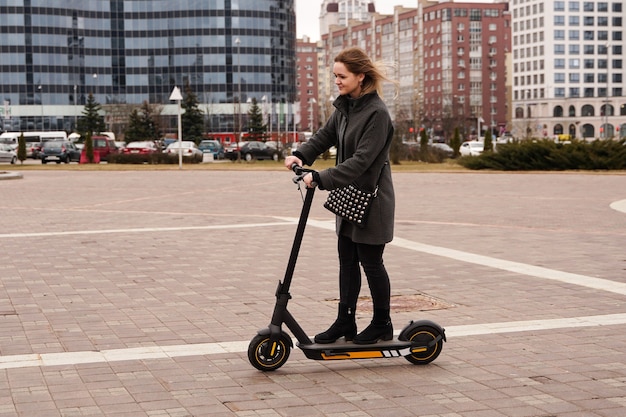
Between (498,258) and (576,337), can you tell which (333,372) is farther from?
(498,258)

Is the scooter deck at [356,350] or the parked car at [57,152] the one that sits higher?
the parked car at [57,152]

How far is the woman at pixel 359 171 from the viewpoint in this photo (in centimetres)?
517

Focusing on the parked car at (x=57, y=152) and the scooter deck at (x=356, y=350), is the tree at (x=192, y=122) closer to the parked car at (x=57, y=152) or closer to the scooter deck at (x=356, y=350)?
the parked car at (x=57, y=152)

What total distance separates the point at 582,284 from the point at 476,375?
341 centimetres

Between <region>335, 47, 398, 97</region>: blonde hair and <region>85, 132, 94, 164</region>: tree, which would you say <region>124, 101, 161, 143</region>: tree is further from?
<region>335, 47, 398, 97</region>: blonde hair

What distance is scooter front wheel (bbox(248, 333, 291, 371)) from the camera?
17.3 feet

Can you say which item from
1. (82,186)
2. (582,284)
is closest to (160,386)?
(582,284)

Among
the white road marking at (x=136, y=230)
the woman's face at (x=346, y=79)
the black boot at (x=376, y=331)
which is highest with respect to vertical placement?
the woman's face at (x=346, y=79)

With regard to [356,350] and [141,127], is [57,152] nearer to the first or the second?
[141,127]

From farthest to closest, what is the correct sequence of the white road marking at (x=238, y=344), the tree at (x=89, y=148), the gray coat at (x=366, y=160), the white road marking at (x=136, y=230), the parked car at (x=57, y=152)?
the parked car at (x=57, y=152)
the tree at (x=89, y=148)
the white road marking at (x=136, y=230)
the white road marking at (x=238, y=344)
the gray coat at (x=366, y=160)

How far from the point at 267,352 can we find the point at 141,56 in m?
118

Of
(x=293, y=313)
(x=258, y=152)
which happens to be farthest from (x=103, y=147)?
(x=293, y=313)

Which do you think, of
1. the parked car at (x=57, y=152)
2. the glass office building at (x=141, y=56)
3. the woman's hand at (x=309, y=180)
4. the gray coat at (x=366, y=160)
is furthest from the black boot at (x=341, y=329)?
the glass office building at (x=141, y=56)

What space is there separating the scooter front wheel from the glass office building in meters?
110
